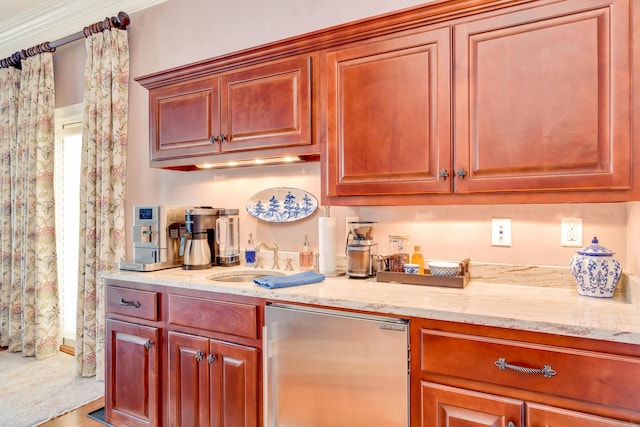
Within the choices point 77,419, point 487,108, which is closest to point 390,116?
point 487,108

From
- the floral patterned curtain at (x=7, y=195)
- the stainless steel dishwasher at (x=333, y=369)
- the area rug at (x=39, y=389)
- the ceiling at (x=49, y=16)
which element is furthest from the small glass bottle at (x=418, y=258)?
the floral patterned curtain at (x=7, y=195)

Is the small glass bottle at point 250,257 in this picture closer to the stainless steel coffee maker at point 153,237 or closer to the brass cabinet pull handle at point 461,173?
the stainless steel coffee maker at point 153,237

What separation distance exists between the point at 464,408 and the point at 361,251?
84cm

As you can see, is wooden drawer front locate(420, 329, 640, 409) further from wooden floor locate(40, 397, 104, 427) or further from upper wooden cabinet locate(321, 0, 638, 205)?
wooden floor locate(40, 397, 104, 427)

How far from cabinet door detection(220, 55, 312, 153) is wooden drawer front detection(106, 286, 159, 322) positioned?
0.89 meters

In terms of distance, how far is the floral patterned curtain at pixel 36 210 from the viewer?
3.39 meters

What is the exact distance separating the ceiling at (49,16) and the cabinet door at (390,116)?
6.53 feet

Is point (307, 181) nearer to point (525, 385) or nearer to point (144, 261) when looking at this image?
point (144, 261)

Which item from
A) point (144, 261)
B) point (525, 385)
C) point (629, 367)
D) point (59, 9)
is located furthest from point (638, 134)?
point (59, 9)

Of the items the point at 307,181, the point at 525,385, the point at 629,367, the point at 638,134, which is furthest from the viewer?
the point at 307,181

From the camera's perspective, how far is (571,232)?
5.60 ft

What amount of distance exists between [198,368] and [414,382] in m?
1.05

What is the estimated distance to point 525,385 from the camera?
4.00 ft

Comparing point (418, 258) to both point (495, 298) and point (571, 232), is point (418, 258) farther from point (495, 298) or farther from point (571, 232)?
point (571, 232)
